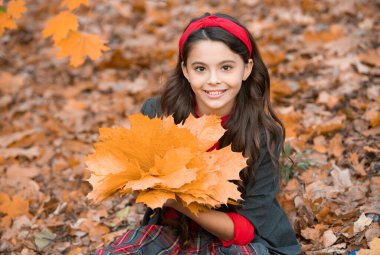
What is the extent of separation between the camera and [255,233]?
237cm

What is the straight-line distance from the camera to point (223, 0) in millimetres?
6324

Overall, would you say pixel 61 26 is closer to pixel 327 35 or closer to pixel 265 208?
pixel 265 208

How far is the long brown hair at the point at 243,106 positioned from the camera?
227 cm

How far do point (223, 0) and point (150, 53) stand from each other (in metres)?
1.63

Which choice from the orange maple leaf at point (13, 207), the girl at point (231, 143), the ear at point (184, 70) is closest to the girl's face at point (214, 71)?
the girl at point (231, 143)

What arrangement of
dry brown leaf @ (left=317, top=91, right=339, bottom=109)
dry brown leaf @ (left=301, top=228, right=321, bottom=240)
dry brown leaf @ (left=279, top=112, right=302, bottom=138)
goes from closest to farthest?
dry brown leaf @ (left=301, top=228, right=321, bottom=240)
dry brown leaf @ (left=279, top=112, right=302, bottom=138)
dry brown leaf @ (left=317, top=91, right=339, bottom=109)

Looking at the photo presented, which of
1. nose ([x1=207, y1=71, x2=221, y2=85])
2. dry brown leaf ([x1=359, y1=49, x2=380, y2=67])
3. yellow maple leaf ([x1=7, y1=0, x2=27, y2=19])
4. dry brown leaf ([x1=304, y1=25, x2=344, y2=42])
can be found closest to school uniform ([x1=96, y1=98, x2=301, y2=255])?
nose ([x1=207, y1=71, x2=221, y2=85])

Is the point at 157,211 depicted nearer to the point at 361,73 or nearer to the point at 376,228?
the point at 376,228

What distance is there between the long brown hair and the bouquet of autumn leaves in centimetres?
51

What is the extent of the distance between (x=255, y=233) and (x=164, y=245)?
1.49ft

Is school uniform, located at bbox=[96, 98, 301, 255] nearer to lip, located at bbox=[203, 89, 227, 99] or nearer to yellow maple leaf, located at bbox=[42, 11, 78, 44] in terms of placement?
lip, located at bbox=[203, 89, 227, 99]

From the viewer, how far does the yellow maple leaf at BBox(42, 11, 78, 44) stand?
126 inches

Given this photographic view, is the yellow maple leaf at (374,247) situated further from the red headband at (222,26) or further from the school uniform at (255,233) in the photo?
the red headband at (222,26)

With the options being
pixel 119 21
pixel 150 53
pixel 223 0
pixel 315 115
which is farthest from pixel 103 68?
pixel 315 115
